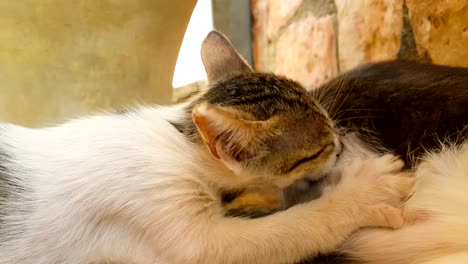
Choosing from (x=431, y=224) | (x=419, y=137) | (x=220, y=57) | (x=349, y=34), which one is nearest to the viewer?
(x=431, y=224)

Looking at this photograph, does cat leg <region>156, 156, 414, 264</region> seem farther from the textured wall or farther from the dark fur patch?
the textured wall

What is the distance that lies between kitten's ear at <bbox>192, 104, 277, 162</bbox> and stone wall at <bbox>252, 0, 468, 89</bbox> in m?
0.75

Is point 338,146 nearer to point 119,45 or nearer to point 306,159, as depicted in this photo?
point 306,159

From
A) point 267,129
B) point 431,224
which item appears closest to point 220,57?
point 267,129

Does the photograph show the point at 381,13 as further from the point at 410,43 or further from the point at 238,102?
the point at 238,102

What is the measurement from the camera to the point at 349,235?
42.9 inches

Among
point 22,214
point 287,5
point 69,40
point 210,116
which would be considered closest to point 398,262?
point 210,116

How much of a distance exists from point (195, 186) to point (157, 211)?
101mm

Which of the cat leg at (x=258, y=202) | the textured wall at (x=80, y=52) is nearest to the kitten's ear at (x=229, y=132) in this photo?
the cat leg at (x=258, y=202)

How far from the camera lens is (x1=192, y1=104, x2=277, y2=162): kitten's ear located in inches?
40.0

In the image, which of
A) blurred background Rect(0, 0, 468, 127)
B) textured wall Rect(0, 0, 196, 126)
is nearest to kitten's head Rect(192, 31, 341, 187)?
blurred background Rect(0, 0, 468, 127)

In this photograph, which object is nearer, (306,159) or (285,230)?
(285,230)

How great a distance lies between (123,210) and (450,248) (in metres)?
0.58

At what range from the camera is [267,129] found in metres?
1.12
